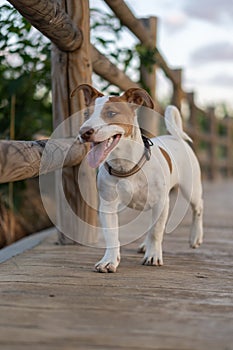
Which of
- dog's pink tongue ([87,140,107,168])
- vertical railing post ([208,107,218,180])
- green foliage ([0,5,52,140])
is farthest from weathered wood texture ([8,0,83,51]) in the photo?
vertical railing post ([208,107,218,180])

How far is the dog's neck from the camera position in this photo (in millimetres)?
1917

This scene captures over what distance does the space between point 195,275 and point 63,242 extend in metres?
0.83

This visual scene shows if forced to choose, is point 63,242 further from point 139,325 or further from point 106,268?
point 139,325

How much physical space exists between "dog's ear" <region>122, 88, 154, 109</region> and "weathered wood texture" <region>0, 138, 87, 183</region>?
347 mm

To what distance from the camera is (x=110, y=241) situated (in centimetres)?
196

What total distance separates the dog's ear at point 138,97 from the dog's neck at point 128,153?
0.24 ft

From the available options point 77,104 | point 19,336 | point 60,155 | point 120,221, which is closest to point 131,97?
point 60,155

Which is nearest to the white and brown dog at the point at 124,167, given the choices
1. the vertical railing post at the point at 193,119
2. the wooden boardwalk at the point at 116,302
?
the wooden boardwalk at the point at 116,302

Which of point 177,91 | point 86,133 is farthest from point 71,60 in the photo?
point 177,91

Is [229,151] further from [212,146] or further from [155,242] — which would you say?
[155,242]

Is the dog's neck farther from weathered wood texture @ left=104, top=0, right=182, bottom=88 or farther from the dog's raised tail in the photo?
weathered wood texture @ left=104, top=0, right=182, bottom=88

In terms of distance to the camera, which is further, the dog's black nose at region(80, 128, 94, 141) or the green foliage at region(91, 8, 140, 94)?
the green foliage at region(91, 8, 140, 94)

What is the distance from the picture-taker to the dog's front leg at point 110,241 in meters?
1.89

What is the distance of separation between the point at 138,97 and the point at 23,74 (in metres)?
1.24
